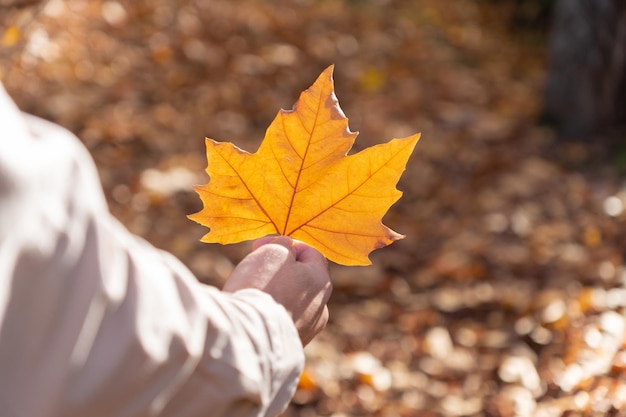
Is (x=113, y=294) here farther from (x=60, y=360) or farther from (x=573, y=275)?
(x=573, y=275)

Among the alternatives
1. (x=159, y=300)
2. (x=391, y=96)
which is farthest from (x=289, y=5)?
(x=159, y=300)

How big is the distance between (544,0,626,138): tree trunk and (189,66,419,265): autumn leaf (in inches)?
116

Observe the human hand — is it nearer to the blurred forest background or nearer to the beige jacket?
the beige jacket

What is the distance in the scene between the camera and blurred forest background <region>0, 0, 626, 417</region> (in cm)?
258

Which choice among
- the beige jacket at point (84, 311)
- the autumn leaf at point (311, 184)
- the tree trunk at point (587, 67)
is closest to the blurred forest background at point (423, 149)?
the tree trunk at point (587, 67)

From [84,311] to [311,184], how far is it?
0.47 meters

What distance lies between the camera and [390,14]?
511 cm

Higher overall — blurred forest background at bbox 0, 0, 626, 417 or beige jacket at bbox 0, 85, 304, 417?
beige jacket at bbox 0, 85, 304, 417

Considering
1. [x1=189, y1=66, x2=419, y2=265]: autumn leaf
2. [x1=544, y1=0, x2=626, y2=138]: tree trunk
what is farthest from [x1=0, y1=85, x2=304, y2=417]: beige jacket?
[x1=544, y1=0, x2=626, y2=138]: tree trunk

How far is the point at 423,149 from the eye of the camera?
3834 millimetres

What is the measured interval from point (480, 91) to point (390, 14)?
1013 mm

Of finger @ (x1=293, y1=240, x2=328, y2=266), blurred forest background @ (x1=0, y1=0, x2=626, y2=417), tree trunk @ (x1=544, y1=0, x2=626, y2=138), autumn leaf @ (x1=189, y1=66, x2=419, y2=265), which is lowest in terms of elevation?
blurred forest background @ (x1=0, y1=0, x2=626, y2=417)

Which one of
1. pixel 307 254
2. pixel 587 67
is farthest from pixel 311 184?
pixel 587 67

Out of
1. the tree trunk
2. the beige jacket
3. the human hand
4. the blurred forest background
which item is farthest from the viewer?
the tree trunk
